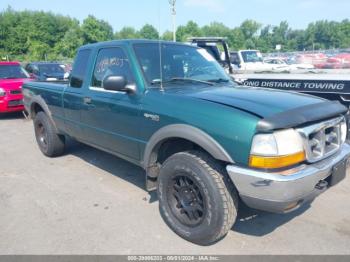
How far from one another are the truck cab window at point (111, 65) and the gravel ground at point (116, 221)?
1422mm

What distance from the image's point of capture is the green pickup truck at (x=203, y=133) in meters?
2.47

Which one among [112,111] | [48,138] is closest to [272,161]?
[112,111]

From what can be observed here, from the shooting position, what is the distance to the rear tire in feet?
17.6

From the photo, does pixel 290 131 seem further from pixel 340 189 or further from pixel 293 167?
pixel 340 189

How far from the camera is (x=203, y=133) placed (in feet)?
8.93

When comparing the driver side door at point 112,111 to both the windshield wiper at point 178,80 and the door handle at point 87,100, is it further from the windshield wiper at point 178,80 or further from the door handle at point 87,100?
the windshield wiper at point 178,80

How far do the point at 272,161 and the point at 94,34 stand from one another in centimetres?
6723

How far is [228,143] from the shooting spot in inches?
101

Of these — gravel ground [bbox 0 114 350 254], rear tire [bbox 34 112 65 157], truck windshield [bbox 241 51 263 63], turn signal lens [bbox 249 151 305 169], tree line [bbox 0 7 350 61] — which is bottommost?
gravel ground [bbox 0 114 350 254]

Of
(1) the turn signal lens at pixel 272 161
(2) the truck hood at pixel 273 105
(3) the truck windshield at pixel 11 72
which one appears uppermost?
(3) the truck windshield at pixel 11 72

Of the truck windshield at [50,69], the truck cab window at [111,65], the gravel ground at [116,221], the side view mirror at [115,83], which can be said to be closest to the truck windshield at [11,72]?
the truck windshield at [50,69]

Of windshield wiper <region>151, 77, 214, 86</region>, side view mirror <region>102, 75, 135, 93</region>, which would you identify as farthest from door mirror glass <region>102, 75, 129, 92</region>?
windshield wiper <region>151, 77, 214, 86</region>

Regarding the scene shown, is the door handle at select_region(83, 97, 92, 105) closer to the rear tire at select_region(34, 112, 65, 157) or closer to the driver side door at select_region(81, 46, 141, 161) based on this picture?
the driver side door at select_region(81, 46, 141, 161)

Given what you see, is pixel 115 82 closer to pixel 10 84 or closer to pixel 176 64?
pixel 176 64
